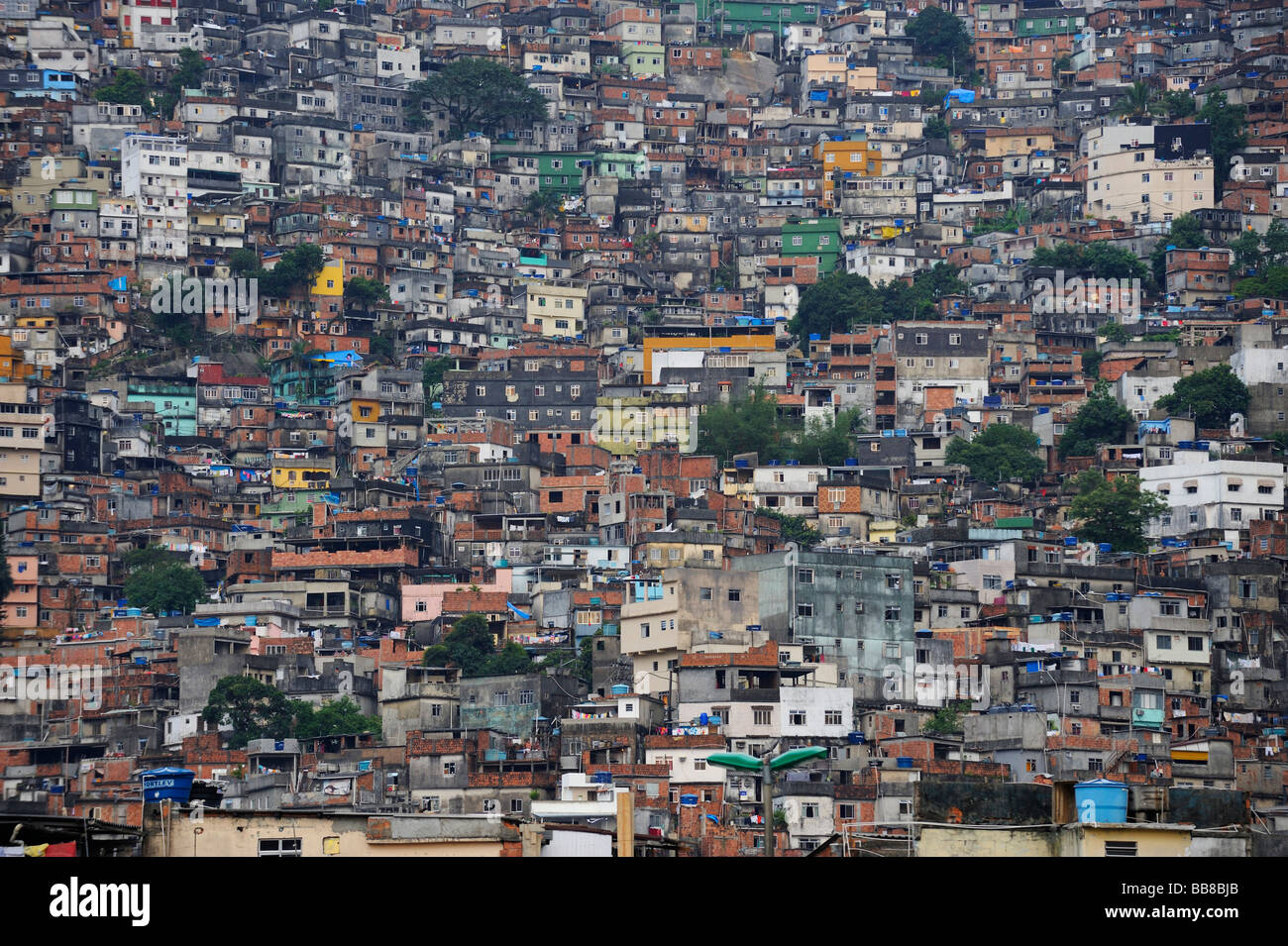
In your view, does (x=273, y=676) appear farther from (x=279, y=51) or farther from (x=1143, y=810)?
(x=279, y=51)

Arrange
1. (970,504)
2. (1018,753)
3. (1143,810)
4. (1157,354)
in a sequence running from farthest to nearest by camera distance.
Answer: (1157,354), (970,504), (1018,753), (1143,810)

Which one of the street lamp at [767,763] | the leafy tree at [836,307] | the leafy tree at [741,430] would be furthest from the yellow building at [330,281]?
the street lamp at [767,763]

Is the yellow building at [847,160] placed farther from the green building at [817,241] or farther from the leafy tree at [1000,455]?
the leafy tree at [1000,455]

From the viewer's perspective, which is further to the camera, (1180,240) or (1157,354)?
(1180,240)

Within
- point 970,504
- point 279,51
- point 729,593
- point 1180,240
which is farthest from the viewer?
point 279,51

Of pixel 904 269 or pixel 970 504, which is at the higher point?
pixel 904 269

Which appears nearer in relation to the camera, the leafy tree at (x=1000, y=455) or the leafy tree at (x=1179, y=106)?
the leafy tree at (x=1000, y=455)

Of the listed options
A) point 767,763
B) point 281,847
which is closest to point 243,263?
point 281,847
